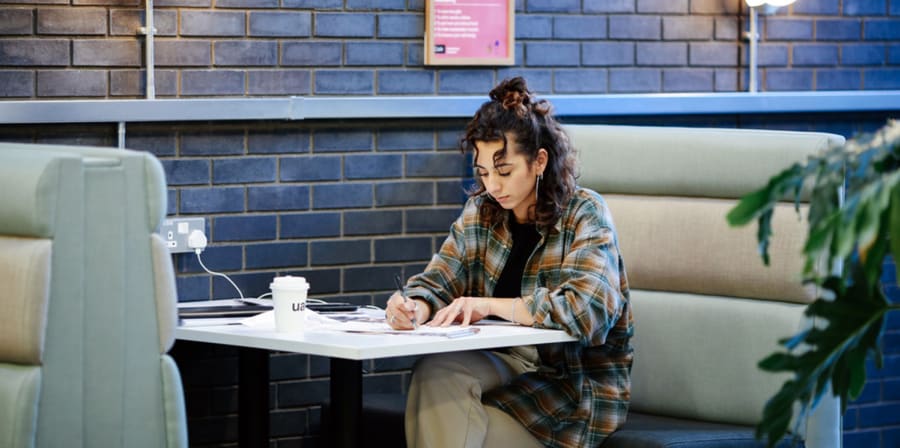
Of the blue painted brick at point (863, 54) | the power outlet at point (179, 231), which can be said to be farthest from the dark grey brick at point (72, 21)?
the blue painted brick at point (863, 54)

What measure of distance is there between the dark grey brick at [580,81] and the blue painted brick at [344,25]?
2.16ft

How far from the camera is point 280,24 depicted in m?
3.97

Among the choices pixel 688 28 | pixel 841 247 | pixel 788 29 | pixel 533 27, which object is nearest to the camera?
pixel 841 247

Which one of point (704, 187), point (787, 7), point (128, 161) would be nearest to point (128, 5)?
A: point (128, 161)

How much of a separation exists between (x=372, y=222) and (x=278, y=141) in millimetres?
404

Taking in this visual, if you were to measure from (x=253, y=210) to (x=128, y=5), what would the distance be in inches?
27.3

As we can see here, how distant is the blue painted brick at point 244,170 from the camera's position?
3.92 m

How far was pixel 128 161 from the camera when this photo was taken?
281 cm

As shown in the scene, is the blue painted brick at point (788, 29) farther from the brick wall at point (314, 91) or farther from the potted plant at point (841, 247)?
the potted plant at point (841, 247)

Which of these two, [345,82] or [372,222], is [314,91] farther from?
[372,222]

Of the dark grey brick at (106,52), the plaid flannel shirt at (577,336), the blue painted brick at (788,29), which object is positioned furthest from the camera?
the blue painted brick at (788,29)

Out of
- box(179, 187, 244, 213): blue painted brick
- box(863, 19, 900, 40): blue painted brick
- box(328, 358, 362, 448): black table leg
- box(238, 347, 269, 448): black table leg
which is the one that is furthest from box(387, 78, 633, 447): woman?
box(863, 19, 900, 40): blue painted brick

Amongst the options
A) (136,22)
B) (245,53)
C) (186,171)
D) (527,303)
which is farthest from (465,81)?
(527,303)

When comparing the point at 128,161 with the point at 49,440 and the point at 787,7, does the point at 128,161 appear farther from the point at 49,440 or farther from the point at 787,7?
the point at 787,7
